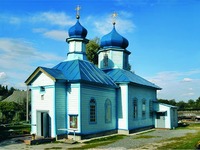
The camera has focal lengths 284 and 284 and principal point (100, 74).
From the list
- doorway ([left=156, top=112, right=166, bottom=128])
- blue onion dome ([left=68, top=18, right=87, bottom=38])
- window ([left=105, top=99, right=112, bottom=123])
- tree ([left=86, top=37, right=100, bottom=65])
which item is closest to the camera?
window ([left=105, top=99, right=112, bottom=123])

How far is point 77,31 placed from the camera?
71.2 feet

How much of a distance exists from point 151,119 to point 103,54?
24.2 ft

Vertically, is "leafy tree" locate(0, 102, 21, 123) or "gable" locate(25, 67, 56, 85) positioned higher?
"gable" locate(25, 67, 56, 85)

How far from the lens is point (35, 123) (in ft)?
61.3

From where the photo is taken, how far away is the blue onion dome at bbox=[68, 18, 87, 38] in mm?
21688

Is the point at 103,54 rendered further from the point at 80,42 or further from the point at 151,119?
the point at 151,119

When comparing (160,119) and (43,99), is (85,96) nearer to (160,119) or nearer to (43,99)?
(43,99)

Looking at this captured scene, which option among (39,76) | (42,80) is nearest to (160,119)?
(42,80)

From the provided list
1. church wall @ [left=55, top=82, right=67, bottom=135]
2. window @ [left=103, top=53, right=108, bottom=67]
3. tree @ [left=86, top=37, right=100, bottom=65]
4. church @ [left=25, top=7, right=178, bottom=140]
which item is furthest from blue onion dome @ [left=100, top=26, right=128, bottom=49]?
tree @ [left=86, top=37, right=100, bottom=65]

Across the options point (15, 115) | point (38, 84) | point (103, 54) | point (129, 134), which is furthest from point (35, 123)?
point (15, 115)

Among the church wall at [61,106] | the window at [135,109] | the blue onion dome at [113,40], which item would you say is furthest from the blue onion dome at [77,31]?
the window at [135,109]

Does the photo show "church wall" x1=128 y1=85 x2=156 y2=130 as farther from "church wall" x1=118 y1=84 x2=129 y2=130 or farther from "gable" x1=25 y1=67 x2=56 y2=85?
"gable" x1=25 y1=67 x2=56 y2=85

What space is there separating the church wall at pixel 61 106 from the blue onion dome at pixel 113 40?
28.2ft

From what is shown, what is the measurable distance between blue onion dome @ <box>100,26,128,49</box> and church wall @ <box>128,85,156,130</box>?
444 centimetres
